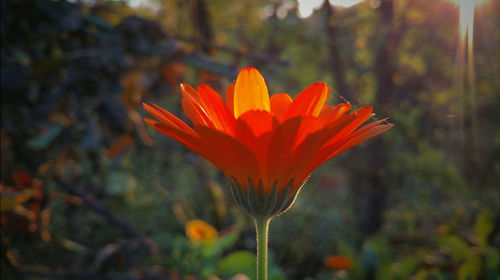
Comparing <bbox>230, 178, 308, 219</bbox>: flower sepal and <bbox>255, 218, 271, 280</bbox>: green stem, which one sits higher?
<bbox>230, 178, 308, 219</bbox>: flower sepal

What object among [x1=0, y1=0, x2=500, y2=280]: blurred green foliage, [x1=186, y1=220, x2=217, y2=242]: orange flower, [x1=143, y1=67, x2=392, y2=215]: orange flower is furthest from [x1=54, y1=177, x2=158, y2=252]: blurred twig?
[x1=143, y1=67, x2=392, y2=215]: orange flower

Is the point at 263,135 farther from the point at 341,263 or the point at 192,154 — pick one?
the point at 341,263

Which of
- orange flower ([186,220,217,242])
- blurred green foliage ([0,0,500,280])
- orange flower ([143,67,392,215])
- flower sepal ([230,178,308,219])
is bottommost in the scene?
flower sepal ([230,178,308,219])

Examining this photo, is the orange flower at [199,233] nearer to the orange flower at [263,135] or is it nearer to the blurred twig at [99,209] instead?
the blurred twig at [99,209]

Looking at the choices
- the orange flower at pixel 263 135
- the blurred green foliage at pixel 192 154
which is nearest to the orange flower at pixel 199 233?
the blurred green foliage at pixel 192 154

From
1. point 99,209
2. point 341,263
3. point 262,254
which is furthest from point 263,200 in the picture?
point 341,263

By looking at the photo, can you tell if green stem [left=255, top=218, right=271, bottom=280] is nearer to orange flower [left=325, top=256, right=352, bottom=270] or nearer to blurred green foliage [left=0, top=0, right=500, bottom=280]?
blurred green foliage [left=0, top=0, right=500, bottom=280]

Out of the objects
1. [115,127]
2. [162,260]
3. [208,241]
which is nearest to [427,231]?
[208,241]

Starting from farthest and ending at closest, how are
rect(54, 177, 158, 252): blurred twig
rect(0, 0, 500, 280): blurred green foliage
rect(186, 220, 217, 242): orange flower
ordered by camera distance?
rect(186, 220, 217, 242): orange flower
rect(54, 177, 158, 252): blurred twig
rect(0, 0, 500, 280): blurred green foliage
